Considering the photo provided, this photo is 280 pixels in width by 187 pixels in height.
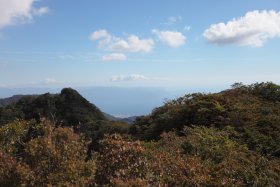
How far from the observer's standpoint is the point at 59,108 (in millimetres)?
50094

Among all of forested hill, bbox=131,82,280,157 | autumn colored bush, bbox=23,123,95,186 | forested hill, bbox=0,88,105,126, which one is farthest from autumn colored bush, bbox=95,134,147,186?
forested hill, bbox=0,88,105,126

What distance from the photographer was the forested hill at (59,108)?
4588 centimetres

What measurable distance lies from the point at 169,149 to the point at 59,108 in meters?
37.3

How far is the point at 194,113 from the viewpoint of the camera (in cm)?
2217

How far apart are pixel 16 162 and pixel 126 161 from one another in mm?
1870

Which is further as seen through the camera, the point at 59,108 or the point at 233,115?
the point at 59,108

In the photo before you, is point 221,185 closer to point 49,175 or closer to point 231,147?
point 49,175

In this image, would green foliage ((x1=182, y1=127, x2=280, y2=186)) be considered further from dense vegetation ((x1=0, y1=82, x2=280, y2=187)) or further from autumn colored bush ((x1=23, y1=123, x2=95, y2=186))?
autumn colored bush ((x1=23, y1=123, x2=95, y2=186))

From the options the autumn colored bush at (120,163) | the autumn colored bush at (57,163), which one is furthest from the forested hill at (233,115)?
the autumn colored bush at (57,163)

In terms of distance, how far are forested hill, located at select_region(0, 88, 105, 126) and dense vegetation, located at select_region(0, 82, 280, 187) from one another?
835 inches

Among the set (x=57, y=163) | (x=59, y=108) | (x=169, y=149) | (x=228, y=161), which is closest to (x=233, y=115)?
(x=169, y=149)

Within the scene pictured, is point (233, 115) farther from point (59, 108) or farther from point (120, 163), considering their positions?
point (59, 108)

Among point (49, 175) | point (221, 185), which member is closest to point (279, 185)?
point (221, 185)

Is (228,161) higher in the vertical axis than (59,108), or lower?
higher
